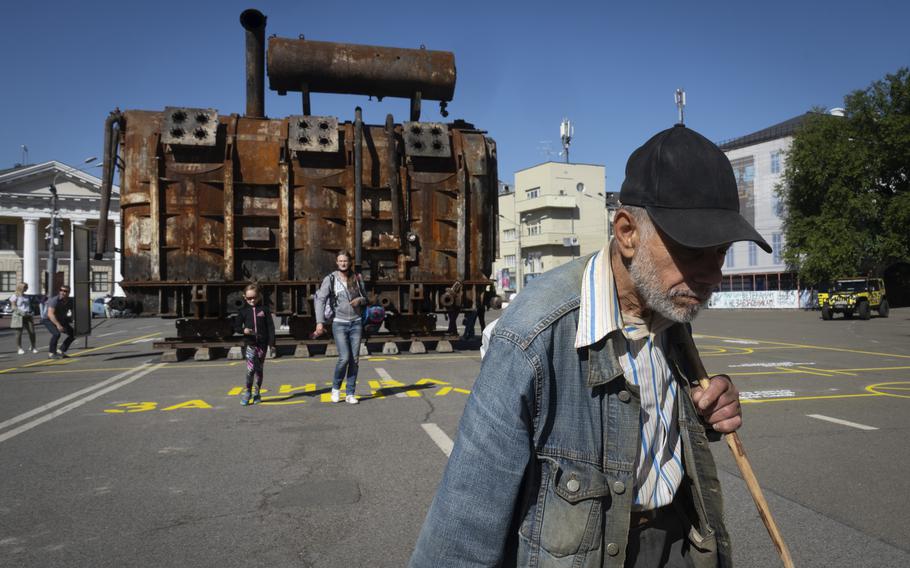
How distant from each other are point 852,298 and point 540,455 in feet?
113

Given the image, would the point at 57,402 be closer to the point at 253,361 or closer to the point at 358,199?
the point at 253,361

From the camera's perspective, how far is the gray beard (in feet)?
5.60

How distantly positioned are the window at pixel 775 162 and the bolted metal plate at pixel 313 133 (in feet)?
163

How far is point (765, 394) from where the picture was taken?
9039 millimetres

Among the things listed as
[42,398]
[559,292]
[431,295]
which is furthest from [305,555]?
[431,295]

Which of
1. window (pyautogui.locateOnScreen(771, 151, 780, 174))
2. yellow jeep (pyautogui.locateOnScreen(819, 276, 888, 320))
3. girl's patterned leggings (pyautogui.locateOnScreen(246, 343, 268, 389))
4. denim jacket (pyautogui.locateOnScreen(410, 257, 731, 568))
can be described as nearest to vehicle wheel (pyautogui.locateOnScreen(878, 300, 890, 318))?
yellow jeep (pyautogui.locateOnScreen(819, 276, 888, 320))

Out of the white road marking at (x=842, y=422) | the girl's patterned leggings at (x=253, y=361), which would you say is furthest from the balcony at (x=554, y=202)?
the white road marking at (x=842, y=422)

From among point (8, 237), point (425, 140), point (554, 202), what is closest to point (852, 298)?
point (425, 140)

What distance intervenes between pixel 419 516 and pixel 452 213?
10869 mm

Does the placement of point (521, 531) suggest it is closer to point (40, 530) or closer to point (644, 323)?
point (644, 323)

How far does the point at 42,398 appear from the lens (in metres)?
9.50

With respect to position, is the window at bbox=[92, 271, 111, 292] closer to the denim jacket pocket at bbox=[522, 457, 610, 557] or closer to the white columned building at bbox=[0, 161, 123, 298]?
the white columned building at bbox=[0, 161, 123, 298]

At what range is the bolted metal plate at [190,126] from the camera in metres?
13.4

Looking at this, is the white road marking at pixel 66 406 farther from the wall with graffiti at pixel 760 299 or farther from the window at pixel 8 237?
A: the window at pixel 8 237
